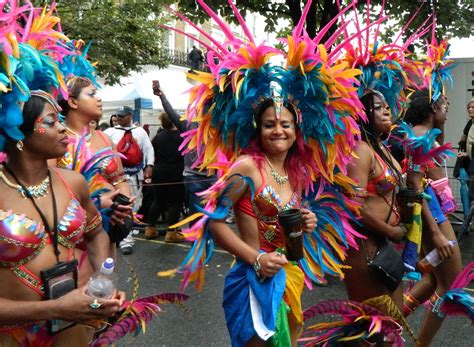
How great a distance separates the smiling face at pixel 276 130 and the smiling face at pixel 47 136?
1.08 metres

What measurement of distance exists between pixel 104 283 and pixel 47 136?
663mm

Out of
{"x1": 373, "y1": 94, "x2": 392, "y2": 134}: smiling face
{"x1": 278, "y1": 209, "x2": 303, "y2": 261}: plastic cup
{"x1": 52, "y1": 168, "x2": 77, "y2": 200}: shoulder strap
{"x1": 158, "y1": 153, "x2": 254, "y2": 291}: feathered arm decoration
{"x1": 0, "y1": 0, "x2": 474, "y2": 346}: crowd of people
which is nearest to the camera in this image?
{"x1": 0, "y1": 0, "x2": 474, "y2": 346}: crowd of people

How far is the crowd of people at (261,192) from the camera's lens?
7.75 feet

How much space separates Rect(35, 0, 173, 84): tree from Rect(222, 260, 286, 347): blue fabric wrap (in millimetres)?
11003

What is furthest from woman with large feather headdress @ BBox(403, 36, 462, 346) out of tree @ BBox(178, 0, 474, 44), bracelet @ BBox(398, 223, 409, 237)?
tree @ BBox(178, 0, 474, 44)

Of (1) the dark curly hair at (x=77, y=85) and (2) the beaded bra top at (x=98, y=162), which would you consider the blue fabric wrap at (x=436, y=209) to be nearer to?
(2) the beaded bra top at (x=98, y=162)

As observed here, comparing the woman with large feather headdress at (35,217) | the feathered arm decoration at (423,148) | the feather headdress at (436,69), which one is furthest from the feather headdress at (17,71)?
the feather headdress at (436,69)

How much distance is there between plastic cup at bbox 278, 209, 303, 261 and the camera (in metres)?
2.72

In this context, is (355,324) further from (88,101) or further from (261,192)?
(88,101)

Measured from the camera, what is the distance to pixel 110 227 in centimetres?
370

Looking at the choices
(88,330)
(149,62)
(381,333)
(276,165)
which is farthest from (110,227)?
(149,62)

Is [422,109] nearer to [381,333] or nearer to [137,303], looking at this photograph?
[381,333]

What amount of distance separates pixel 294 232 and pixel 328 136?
79 cm

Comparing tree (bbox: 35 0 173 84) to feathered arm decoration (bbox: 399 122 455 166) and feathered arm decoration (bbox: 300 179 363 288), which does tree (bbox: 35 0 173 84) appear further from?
feathered arm decoration (bbox: 300 179 363 288)
